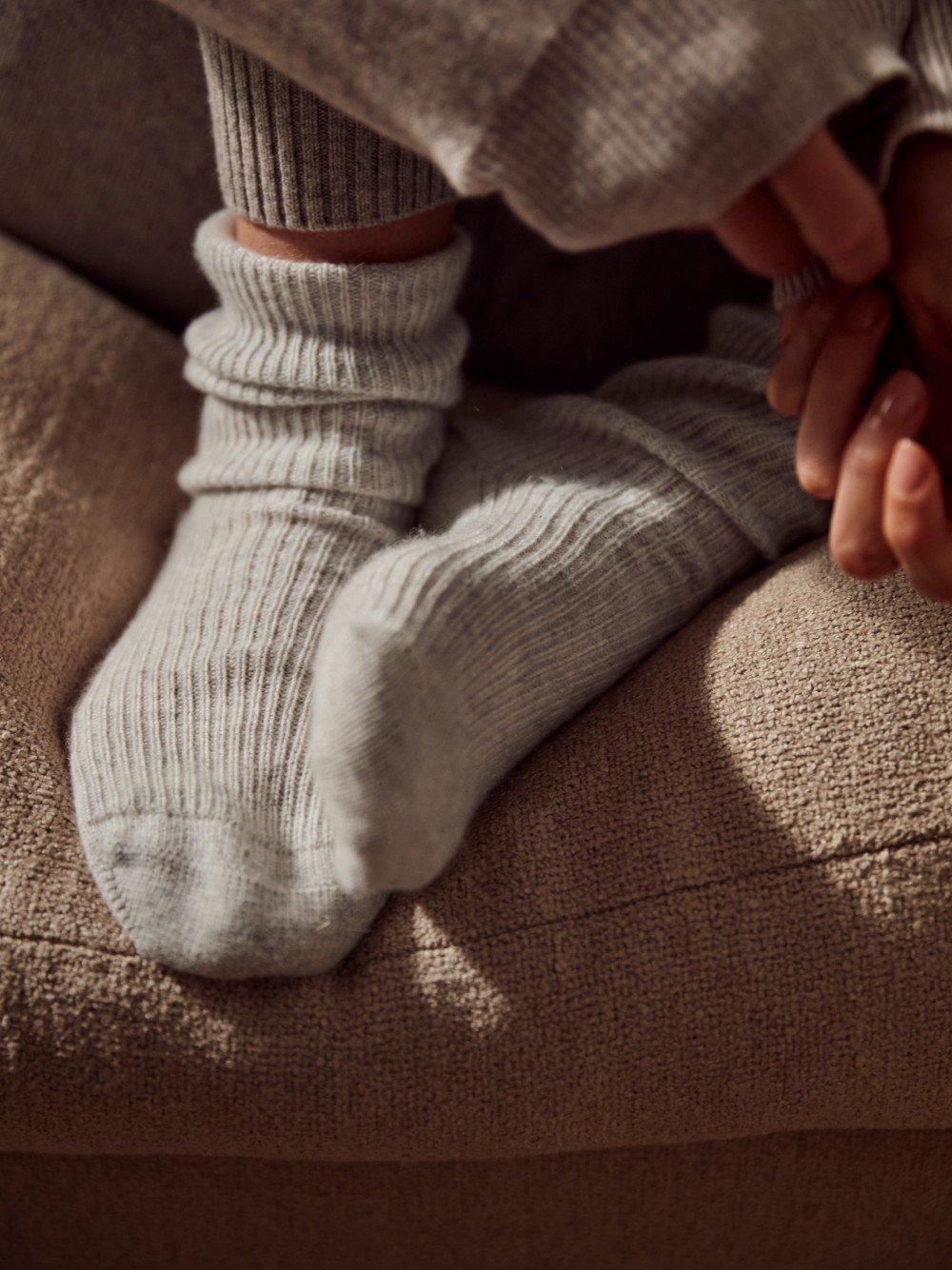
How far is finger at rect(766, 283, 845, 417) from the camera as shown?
1.43 ft

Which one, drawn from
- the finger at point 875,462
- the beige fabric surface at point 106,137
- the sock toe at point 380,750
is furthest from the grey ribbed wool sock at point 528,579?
the beige fabric surface at point 106,137

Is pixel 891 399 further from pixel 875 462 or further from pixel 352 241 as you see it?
pixel 352 241

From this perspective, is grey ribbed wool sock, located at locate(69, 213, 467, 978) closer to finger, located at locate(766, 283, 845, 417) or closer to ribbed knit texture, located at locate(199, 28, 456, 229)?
ribbed knit texture, located at locate(199, 28, 456, 229)

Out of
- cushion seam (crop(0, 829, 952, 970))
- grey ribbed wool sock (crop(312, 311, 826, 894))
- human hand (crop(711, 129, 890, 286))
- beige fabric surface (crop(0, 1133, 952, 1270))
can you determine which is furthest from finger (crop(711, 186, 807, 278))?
beige fabric surface (crop(0, 1133, 952, 1270))

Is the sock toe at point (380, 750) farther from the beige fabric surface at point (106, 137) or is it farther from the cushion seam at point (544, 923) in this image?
the beige fabric surface at point (106, 137)

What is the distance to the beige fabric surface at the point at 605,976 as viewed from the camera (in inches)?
16.6

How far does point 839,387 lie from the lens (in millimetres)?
431

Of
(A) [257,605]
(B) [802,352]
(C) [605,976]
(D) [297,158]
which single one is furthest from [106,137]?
(C) [605,976]

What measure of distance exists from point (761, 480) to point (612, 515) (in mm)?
89

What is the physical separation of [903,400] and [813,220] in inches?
3.6

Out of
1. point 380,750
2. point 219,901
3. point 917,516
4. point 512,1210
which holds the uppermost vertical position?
point 917,516

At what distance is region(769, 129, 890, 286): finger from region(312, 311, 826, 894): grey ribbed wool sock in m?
0.16

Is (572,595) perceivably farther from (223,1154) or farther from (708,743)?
(223,1154)

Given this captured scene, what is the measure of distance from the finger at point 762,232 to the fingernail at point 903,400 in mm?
63
